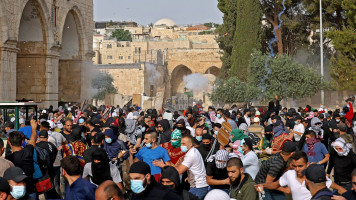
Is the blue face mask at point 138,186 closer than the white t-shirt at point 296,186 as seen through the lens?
Yes

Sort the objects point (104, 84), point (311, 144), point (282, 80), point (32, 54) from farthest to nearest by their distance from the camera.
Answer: point (104, 84)
point (282, 80)
point (32, 54)
point (311, 144)

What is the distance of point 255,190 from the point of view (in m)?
5.33

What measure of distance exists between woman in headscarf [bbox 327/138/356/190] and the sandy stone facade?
15.7 metres

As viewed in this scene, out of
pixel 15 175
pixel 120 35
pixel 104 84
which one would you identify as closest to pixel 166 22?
pixel 120 35

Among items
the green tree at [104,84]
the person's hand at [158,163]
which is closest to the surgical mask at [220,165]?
the person's hand at [158,163]

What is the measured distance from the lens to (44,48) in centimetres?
2420

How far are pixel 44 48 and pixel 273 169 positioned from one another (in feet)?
Answer: 64.9

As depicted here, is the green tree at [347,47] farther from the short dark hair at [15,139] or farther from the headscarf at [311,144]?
the short dark hair at [15,139]

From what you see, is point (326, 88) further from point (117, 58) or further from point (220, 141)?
point (117, 58)

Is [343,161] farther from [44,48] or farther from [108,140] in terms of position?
[44,48]

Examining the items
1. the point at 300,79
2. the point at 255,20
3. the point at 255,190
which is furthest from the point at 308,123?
the point at 255,20

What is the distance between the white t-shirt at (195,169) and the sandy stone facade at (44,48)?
1549 cm

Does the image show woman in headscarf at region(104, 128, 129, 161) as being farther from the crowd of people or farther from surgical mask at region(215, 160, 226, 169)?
surgical mask at region(215, 160, 226, 169)

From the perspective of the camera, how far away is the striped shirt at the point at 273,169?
19.3ft
